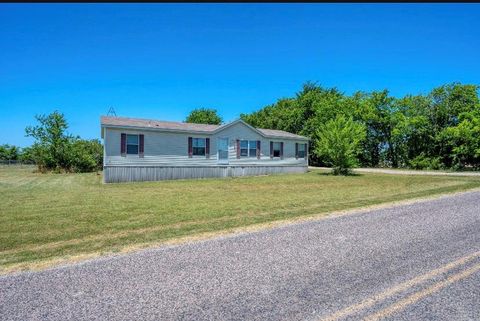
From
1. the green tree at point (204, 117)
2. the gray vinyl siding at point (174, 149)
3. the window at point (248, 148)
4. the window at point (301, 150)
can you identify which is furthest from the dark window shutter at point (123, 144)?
the green tree at point (204, 117)

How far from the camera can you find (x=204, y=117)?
63.6 meters

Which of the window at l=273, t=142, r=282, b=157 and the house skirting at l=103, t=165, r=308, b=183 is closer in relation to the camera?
the house skirting at l=103, t=165, r=308, b=183

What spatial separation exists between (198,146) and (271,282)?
775 inches

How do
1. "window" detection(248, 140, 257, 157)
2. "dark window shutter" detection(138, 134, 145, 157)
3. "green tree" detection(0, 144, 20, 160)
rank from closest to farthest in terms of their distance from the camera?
"dark window shutter" detection(138, 134, 145, 157) < "window" detection(248, 140, 257, 157) < "green tree" detection(0, 144, 20, 160)

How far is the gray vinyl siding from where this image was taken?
776 inches

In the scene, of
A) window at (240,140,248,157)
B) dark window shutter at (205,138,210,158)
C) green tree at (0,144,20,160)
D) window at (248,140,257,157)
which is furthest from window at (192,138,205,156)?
green tree at (0,144,20,160)

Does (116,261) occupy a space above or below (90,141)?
below

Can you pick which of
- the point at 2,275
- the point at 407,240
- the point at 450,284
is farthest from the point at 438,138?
the point at 2,275

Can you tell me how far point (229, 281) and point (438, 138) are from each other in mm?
35668

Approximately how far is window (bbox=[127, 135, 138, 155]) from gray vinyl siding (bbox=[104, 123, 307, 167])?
0.92ft

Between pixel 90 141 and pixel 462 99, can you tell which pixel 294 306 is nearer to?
pixel 90 141

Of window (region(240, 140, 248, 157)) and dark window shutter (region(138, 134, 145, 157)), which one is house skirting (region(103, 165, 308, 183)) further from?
dark window shutter (region(138, 134, 145, 157))

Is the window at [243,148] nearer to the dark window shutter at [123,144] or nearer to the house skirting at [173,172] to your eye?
the house skirting at [173,172]

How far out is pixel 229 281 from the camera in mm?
4289
